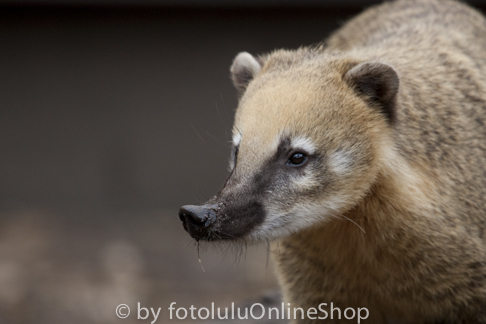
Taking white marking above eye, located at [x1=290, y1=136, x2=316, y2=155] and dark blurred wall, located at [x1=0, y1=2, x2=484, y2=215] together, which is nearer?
white marking above eye, located at [x1=290, y1=136, x2=316, y2=155]

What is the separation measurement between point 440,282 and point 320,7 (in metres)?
5.92

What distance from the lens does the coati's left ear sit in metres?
3.66

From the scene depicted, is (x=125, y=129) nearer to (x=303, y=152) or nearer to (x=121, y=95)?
(x=121, y=95)

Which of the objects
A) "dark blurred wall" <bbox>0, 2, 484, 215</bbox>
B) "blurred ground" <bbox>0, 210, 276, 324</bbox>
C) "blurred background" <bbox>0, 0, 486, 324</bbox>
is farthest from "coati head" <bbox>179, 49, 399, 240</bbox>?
"dark blurred wall" <bbox>0, 2, 484, 215</bbox>

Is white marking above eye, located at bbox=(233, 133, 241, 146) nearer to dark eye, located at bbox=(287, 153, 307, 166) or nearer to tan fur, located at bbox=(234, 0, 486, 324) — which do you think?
tan fur, located at bbox=(234, 0, 486, 324)

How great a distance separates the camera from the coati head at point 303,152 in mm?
3422

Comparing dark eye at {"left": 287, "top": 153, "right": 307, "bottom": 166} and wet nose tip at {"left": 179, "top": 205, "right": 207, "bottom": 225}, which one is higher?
dark eye at {"left": 287, "top": 153, "right": 307, "bottom": 166}

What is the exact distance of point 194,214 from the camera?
3.22 m

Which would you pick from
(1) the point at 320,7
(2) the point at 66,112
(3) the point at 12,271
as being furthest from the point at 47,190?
(1) the point at 320,7

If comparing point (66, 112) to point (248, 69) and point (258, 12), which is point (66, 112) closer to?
point (258, 12)

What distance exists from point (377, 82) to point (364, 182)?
0.64 meters

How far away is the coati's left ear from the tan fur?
0.23 feet

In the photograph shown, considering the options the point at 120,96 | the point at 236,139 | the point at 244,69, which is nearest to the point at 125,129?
the point at 120,96

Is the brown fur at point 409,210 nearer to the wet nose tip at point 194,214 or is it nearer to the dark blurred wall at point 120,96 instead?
the wet nose tip at point 194,214
